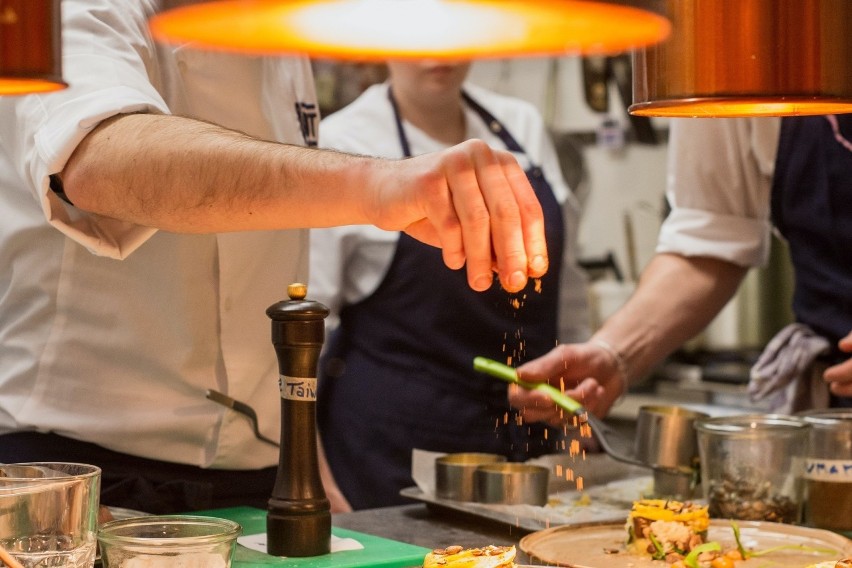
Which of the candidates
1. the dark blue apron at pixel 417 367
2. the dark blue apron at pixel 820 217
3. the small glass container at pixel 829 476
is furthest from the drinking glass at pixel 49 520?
the dark blue apron at pixel 417 367

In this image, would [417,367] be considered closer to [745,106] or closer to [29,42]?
[745,106]

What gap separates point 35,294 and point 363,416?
1415 millimetres

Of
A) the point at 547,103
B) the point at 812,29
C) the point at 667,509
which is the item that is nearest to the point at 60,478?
the point at 667,509

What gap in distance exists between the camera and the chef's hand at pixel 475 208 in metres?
1.21

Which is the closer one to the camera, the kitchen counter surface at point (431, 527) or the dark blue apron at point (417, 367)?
the kitchen counter surface at point (431, 527)

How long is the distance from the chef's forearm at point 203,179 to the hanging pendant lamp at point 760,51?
377mm

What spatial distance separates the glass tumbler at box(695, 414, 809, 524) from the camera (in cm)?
177

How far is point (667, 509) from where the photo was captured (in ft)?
5.12

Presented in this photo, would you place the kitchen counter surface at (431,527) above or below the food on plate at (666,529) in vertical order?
below

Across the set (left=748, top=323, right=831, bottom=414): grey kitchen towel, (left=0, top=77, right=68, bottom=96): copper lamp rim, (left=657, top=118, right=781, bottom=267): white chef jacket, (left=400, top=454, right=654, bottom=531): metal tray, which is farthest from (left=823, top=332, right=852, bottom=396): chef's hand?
(left=0, top=77, right=68, bottom=96): copper lamp rim

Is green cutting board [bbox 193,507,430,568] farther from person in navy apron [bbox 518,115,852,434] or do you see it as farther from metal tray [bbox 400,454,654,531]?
person in navy apron [bbox 518,115,852,434]

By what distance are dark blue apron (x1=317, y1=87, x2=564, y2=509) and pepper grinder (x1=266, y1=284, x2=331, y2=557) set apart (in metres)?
1.37

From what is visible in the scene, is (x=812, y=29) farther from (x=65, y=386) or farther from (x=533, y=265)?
(x=65, y=386)

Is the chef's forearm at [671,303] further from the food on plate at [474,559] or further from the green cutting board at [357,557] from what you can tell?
the food on plate at [474,559]
